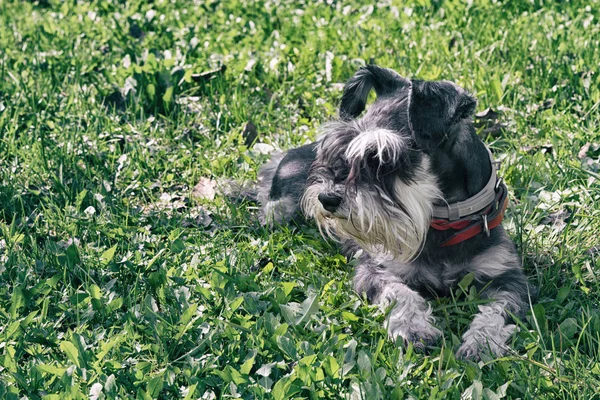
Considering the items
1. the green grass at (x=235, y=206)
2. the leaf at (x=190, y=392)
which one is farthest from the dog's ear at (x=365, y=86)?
the leaf at (x=190, y=392)

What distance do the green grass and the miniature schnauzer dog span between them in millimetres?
119

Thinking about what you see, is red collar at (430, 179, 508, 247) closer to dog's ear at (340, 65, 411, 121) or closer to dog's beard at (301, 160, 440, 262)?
→ dog's beard at (301, 160, 440, 262)

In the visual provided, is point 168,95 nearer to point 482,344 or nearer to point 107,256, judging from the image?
point 107,256

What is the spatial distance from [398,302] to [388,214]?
1.62 ft

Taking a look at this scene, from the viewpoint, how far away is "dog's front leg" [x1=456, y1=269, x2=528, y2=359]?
3.39m

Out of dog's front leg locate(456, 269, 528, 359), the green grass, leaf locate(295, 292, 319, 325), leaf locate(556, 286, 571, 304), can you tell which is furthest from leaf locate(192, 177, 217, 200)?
leaf locate(556, 286, 571, 304)

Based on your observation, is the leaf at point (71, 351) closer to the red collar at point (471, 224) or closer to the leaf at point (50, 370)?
the leaf at point (50, 370)

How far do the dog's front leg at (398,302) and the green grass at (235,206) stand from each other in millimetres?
70

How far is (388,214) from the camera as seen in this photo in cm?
350

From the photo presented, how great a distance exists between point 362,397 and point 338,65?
3.54 metres

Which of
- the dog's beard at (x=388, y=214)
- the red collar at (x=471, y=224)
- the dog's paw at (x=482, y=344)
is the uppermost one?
the dog's beard at (x=388, y=214)

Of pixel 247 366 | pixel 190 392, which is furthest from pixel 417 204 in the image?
pixel 190 392

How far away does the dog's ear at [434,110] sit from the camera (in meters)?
3.49

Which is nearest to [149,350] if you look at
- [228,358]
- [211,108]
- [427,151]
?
[228,358]
